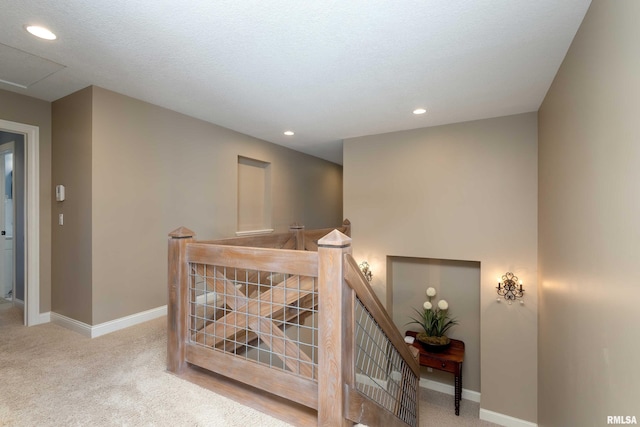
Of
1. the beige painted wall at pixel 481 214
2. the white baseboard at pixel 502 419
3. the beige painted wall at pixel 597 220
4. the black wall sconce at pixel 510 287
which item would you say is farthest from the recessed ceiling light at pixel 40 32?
the white baseboard at pixel 502 419

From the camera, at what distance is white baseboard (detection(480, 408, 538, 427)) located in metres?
3.45

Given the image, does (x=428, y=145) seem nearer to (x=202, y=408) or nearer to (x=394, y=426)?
(x=394, y=426)

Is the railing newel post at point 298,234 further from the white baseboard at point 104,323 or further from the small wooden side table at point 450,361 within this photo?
the small wooden side table at point 450,361

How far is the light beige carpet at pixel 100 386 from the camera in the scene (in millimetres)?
1569

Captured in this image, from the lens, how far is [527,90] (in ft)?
9.15

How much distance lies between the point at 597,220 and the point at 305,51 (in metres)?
2.02

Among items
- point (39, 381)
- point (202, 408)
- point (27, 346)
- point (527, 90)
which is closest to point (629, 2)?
point (527, 90)

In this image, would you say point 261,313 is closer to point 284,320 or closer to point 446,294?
point 284,320

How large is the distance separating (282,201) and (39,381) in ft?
11.9

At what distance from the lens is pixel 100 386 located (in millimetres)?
1874

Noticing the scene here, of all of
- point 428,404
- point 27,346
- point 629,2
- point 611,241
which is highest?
point 629,2

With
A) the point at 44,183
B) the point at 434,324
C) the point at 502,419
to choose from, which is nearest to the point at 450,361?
the point at 434,324

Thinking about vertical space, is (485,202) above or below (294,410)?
above

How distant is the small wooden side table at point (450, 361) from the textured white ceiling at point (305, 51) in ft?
9.87
